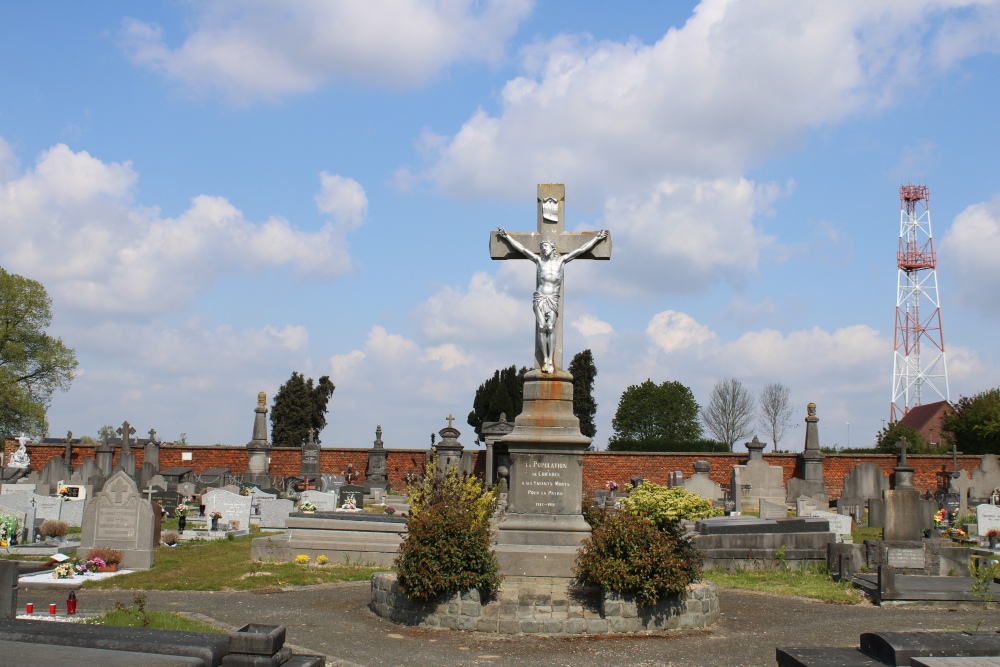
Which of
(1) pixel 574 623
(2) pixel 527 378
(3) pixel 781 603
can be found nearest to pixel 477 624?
(1) pixel 574 623

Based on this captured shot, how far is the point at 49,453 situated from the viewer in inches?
1588

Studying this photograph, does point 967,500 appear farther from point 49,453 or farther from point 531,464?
point 49,453

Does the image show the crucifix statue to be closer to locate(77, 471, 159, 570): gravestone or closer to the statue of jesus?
the statue of jesus

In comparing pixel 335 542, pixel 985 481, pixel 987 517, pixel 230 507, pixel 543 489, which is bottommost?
pixel 335 542

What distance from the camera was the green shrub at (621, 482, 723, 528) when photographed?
1063cm

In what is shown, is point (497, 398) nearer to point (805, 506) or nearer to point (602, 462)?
point (602, 462)

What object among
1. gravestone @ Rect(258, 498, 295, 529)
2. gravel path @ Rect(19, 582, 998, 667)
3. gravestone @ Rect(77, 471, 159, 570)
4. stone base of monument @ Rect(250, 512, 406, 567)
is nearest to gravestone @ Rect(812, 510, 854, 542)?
gravel path @ Rect(19, 582, 998, 667)

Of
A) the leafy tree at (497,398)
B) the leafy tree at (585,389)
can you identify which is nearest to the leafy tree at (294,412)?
the leafy tree at (497,398)

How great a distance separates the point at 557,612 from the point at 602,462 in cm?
2886

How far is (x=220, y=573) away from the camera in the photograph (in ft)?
46.4

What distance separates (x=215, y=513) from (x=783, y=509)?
13434mm

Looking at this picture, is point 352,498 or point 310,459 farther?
point 310,459

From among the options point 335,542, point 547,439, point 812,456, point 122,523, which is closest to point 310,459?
point 812,456

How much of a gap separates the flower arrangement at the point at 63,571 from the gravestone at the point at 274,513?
780 centimetres
